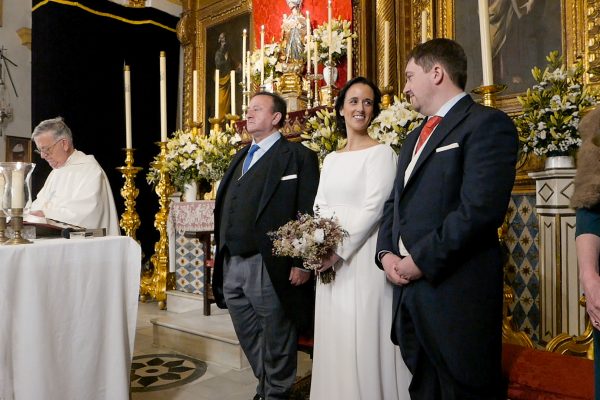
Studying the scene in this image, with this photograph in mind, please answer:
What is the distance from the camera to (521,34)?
4215 millimetres

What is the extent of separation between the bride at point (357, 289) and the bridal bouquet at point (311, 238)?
0.16ft

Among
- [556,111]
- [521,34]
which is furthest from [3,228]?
[521,34]

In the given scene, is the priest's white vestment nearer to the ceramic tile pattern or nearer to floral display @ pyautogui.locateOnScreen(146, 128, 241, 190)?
floral display @ pyautogui.locateOnScreen(146, 128, 241, 190)

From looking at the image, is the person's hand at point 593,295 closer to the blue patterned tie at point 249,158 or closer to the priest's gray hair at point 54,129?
the blue patterned tie at point 249,158

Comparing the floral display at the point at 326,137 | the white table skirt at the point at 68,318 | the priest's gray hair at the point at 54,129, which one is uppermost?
the priest's gray hair at the point at 54,129

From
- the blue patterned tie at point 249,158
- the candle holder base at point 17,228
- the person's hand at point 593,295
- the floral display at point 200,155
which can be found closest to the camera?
the person's hand at point 593,295

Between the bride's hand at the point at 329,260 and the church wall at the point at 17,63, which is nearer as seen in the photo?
the bride's hand at the point at 329,260

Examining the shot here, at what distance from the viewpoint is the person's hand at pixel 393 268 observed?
174 centimetres

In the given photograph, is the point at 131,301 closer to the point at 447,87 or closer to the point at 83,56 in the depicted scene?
the point at 447,87

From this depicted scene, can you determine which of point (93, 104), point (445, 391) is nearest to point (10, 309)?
point (445, 391)

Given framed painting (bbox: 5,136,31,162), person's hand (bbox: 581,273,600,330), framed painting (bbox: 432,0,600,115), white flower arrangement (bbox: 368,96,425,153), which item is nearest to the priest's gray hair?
white flower arrangement (bbox: 368,96,425,153)

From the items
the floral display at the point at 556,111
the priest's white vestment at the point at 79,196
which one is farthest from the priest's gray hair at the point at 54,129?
the floral display at the point at 556,111

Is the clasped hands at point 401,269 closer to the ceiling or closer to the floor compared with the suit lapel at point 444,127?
closer to the floor

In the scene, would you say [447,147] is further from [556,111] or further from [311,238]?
[556,111]
